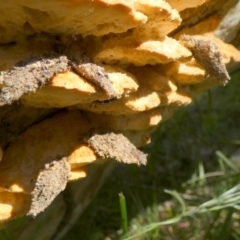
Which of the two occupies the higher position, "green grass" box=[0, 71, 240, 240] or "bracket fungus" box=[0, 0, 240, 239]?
"bracket fungus" box=[0, 0, 240, 239]

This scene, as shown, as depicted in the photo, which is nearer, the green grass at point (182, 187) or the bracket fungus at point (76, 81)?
the bracket fungus at point (76, 81)

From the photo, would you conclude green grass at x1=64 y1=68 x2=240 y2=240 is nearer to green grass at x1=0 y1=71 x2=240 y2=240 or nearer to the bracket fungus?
green grass at x1=0 y1=71 x2=240 y2=240

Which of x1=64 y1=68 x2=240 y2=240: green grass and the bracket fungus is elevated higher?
the bracket fungus

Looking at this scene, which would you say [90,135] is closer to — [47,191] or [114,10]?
[47,191]

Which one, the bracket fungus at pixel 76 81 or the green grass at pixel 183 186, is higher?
the bracket fungus at pixel 76 81

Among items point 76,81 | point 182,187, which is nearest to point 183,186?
point 182,187

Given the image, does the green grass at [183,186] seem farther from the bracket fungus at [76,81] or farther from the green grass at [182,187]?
the bracket fungus at [76,81]

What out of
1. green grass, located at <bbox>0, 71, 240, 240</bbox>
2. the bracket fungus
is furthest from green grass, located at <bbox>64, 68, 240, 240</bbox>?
the bracket fungus

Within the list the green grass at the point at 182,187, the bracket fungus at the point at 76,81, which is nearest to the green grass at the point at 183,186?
the green grass at the point at 182,187

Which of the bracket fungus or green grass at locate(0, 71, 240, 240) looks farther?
green grass at locate(0, 71, 240, 240)
